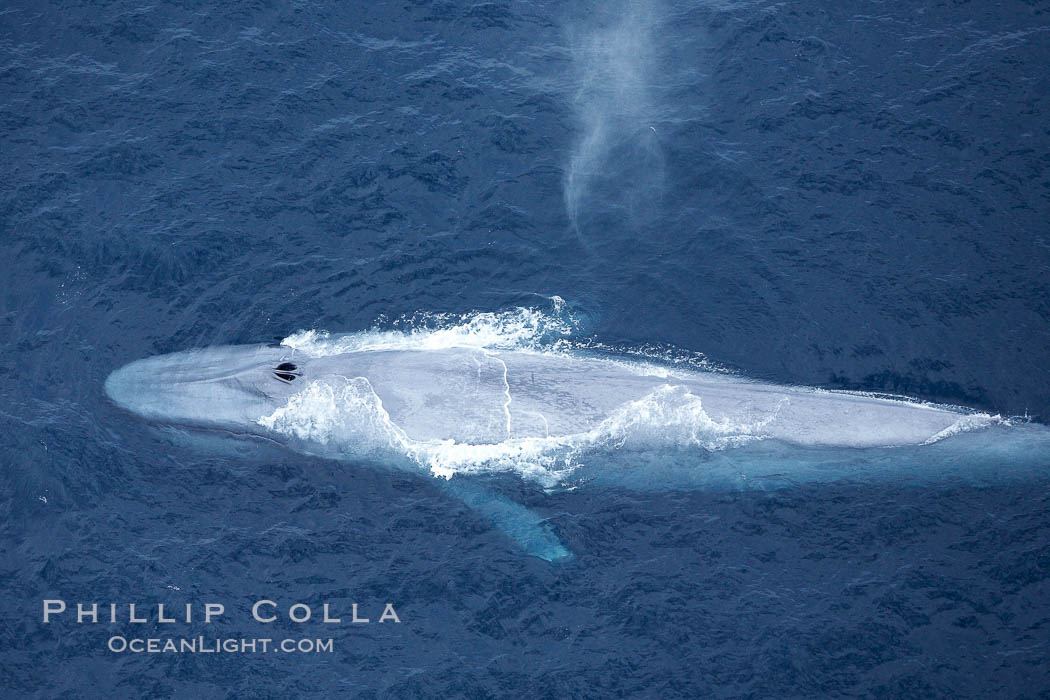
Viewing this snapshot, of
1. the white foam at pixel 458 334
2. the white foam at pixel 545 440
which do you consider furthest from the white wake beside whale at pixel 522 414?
the white foam at pixel 458 334

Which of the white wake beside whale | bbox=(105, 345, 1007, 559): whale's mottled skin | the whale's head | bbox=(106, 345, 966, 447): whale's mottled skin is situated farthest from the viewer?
the whale's head

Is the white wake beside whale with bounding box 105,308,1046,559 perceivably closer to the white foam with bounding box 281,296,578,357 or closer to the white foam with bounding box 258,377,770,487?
the white foam with bounding box 258,377,770,487

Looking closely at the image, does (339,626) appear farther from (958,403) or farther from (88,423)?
(958,403)

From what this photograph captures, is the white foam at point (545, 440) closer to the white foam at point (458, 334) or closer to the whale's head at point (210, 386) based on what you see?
the whale's head at point (210, 386)

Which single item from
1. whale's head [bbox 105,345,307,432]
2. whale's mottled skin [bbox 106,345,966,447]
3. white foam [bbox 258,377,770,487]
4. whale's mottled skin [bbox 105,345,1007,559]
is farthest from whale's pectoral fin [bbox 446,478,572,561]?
whale's head [bbox 105,345,307,432]

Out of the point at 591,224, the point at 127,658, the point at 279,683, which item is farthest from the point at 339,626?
the point at 591,224

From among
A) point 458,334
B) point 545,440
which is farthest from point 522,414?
point 458,334

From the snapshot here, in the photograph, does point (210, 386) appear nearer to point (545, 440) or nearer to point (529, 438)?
point (529, 438)
